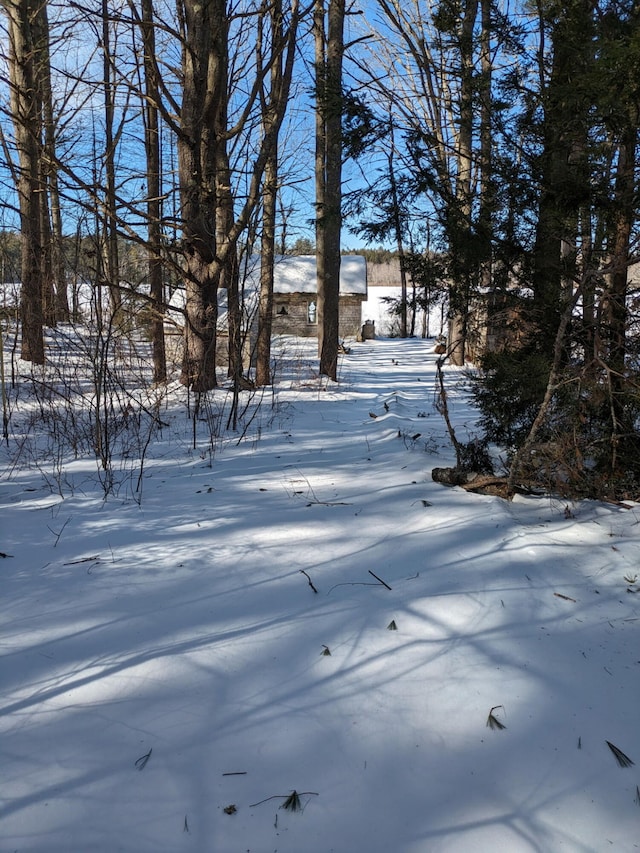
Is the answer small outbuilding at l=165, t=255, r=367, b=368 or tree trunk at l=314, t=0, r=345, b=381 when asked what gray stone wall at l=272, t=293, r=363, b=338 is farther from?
tree trunk at l=314, t=0, r=345, b=381

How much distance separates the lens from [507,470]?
4.29 metres

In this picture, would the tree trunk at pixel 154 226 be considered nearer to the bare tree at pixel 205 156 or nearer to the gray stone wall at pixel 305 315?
the bare tree at pixel 205 156

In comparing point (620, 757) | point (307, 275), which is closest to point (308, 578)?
point (620, 757)

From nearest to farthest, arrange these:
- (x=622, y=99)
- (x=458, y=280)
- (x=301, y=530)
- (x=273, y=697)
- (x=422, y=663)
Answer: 1. (x=273, y=697)
2. (x=422, y=663)
3. (x=622, y=99)
4. (x=301, y=530)
5. (x=458, y=280)

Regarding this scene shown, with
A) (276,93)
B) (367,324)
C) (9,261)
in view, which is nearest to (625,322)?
(9,261)

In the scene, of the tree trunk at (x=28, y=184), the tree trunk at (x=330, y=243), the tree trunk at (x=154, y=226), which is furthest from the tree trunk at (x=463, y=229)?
the tree trunk at (x=28, y=184)

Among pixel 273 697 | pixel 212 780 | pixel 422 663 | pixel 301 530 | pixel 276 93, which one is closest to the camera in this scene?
pixel 212 780

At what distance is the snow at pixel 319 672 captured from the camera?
66.9 inches

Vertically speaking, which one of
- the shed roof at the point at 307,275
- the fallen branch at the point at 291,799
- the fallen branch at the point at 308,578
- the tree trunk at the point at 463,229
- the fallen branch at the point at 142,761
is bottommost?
the fallen branch at the point at 291,799

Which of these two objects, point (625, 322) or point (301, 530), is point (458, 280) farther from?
point (301, 530)

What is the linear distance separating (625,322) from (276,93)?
7720 mm

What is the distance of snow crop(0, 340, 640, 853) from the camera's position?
1.70 m

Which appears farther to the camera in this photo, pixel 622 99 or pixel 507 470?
pixel 507 470

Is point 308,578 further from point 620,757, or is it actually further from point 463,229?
point 463,229
